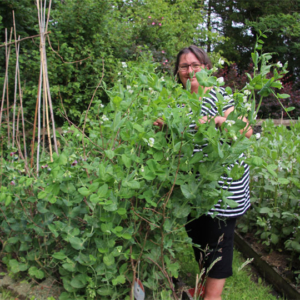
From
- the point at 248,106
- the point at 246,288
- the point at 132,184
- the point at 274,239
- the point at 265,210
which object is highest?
the point at 248,106

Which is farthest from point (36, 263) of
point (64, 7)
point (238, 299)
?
point (64, 7)

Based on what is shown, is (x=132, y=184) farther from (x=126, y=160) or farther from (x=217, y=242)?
(x=217, y=242)

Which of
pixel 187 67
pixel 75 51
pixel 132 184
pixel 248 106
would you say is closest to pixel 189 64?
pixel 187 67

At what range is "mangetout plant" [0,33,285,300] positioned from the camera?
4.21 ft

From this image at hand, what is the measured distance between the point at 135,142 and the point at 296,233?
1.65 m

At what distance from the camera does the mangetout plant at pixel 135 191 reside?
1.28 m

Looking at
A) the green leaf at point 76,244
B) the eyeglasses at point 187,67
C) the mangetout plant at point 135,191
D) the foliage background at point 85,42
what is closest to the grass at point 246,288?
the mangetout plant at point 135,191

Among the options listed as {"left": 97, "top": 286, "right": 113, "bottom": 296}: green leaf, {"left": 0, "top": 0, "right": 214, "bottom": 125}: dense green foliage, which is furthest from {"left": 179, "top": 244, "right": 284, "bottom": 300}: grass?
{"left": 0, "top": 0, "right": 214, "bottom": 125}: dense green foliage

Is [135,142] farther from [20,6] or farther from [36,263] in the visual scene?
[20,6]

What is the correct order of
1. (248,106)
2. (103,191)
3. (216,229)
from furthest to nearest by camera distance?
(216,229) < (103,191) < (248,106)

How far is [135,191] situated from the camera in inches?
57.4

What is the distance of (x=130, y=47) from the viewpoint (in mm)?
5688

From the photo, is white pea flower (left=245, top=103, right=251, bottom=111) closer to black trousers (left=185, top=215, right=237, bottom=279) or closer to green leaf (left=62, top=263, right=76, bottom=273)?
black trousers (left=185, top=215, right=237, bottom=279)

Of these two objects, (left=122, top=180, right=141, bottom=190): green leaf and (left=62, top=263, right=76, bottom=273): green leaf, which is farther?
(left=62, top=263, right=76, bottom=273): green leaf
